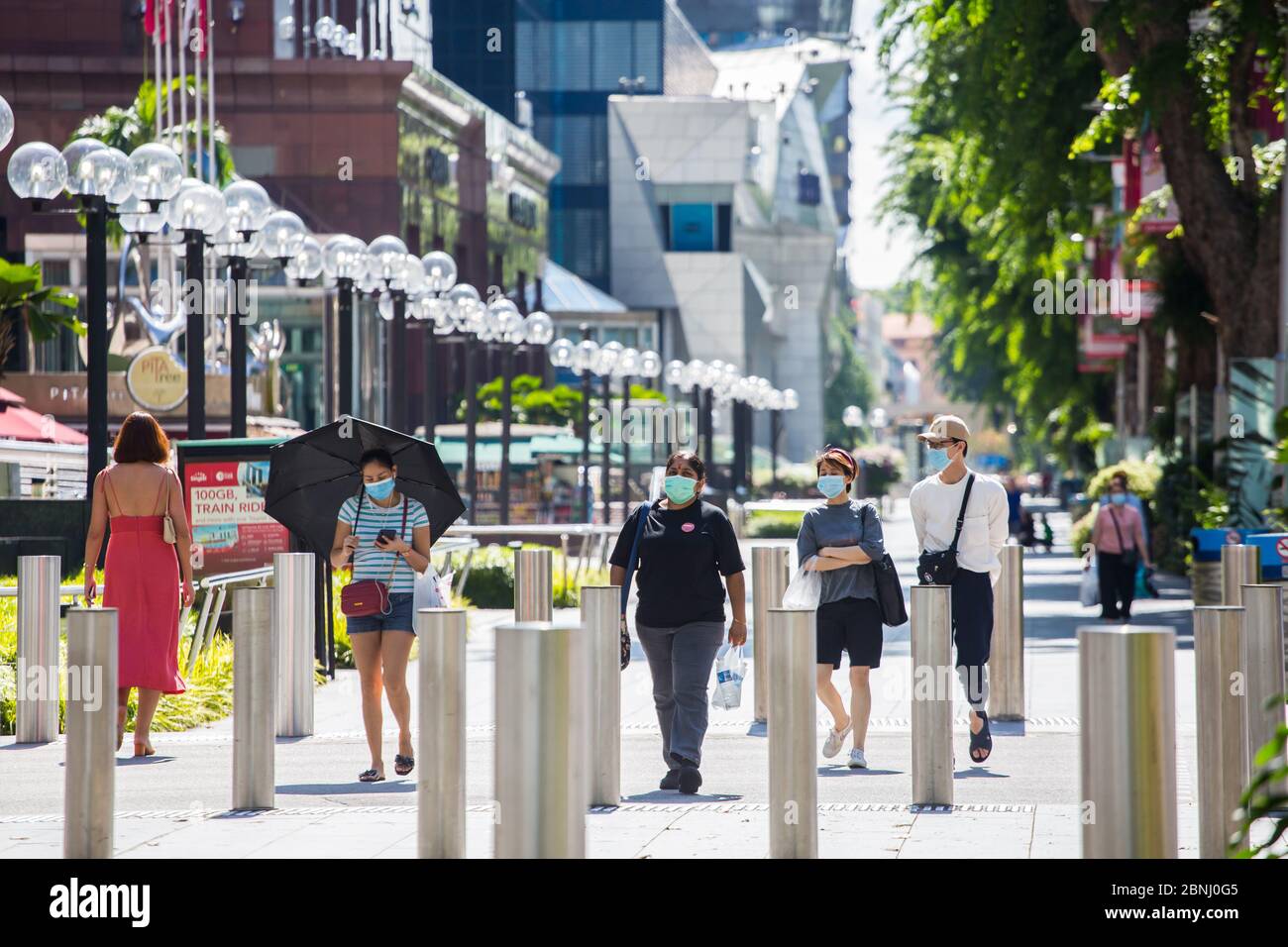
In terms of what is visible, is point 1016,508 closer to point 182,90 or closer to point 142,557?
point 182,90

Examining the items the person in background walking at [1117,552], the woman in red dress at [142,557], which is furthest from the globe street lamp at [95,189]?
the person in background walking at [1117,552]

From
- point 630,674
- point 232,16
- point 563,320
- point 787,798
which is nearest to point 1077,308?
point 630,674

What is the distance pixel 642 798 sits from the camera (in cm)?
1026

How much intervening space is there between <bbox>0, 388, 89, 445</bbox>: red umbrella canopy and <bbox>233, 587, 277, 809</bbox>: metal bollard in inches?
868

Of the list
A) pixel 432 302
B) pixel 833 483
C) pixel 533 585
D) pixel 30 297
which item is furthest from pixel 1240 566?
pixel 30 297

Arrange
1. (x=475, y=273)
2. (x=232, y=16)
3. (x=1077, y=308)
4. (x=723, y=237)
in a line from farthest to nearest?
(x=723, y=237)
(x=475, y=273)
(x=232, y=16)
(x=1077, y=308)

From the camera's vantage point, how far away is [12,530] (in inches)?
803

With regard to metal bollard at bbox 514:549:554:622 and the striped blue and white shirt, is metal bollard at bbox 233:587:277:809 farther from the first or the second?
metal bollard at bbox 514:549:554:622

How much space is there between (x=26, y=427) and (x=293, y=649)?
19961 millimetres

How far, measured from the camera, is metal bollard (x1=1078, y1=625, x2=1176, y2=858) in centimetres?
588

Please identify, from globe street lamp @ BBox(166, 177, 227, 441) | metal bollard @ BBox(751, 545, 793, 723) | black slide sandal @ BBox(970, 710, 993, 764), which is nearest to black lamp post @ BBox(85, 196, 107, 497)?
globe street lamp @ BBox(166, 177, 227, 441)

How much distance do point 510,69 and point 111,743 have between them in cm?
8634

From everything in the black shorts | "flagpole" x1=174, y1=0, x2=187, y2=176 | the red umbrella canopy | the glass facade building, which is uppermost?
A: the glass facade building
